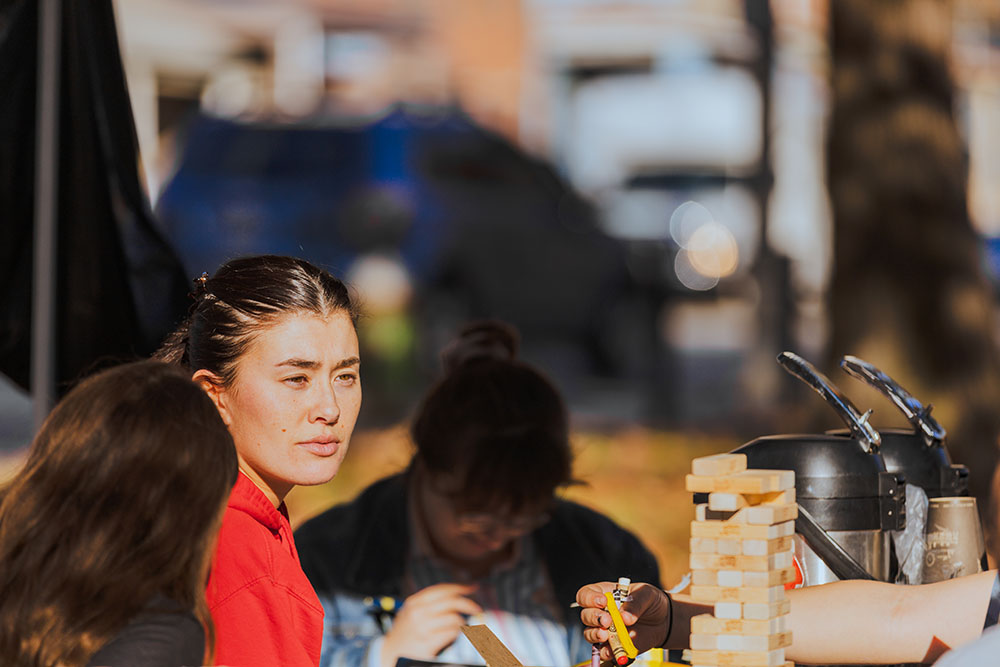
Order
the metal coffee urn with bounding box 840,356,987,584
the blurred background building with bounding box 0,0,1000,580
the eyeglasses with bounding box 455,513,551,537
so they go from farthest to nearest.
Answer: the blurred background building with bounding box 0,0,1000,580 → the eyeglasses with bounding box 455,513,551,537 → the metal coffee urn with bounding box 840,356,987,584

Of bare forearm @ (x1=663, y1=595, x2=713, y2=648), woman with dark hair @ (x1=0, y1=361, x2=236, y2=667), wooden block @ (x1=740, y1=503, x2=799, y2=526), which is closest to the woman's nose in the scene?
woman with dark hair @ (x1=0, y1=361, x2=236, y2=667)

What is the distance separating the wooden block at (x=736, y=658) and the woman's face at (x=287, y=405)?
2.25 feet

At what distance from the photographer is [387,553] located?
11.0ft

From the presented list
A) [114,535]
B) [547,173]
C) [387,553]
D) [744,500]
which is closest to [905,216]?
[387,553]

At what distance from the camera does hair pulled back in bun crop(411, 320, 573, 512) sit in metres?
3.37

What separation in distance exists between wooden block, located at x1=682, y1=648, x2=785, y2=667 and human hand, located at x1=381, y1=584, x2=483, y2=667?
1168mm

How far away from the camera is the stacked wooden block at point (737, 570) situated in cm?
178

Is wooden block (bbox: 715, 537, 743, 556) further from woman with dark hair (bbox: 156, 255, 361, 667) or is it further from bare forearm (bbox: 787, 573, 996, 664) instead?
woman with dark hair (bbox: 156, 255, 361, 667)

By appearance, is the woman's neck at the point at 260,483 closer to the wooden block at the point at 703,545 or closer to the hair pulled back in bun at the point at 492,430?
the wooden block at the point at 703,545

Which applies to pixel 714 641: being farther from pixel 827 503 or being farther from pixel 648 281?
pixel 648 281

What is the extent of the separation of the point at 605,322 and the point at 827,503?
323 inches

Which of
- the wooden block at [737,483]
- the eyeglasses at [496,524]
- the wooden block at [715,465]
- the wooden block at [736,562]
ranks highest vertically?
the wooden block at [715,465]

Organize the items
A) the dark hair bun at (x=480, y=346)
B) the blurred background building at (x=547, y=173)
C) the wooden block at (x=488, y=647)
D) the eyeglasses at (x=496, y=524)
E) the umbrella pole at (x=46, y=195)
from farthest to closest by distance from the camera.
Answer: the blurred background building at (x=547, y=173)
the dark hair bun at (x=480, y=346)
the eyeglasses at (x=496, y=524)
the umbrella pole at (x=46, y=195)
the wooden block at (x=488, y=647)

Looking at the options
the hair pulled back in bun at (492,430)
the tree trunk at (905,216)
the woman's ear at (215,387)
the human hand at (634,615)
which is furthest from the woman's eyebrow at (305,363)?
the tree trunk at (905,216)
